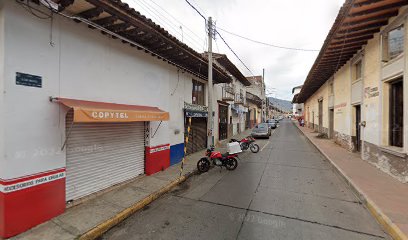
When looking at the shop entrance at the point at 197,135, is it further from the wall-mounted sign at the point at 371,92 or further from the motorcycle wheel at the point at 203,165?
the wall-mounted sign at the point at 371,92

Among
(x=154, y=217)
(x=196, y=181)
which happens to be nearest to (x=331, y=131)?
(x=196, y=181)

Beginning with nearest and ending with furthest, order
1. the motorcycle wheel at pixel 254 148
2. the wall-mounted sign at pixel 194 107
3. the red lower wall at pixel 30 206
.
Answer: the red lower wall at pixel 30 206 < the wall-mounted sign at pixel 194 107 < the motorcycle wheel at pixel 254 148

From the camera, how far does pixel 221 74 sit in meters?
11.6

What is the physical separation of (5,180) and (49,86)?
1.96 meters

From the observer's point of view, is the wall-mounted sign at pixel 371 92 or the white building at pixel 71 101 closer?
the white building at pixel 71 101

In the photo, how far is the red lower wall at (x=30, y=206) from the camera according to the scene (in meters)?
3.46

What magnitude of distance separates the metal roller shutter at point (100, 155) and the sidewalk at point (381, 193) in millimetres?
6653

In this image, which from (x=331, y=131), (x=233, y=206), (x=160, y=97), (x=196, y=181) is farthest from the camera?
(x=331, y=131)

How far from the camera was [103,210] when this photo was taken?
4461 millimetres

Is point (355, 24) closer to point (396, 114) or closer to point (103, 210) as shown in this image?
point (396, 114)

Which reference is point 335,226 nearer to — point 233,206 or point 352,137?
point 233,206

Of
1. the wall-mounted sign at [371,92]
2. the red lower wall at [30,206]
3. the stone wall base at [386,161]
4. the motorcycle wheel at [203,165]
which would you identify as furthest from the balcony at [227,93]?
the red lower wall at [30,206]

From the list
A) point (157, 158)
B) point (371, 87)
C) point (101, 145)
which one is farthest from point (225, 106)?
point (101, 145)

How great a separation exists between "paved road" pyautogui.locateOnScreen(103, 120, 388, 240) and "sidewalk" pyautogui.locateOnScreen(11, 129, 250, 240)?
0.23 meters
